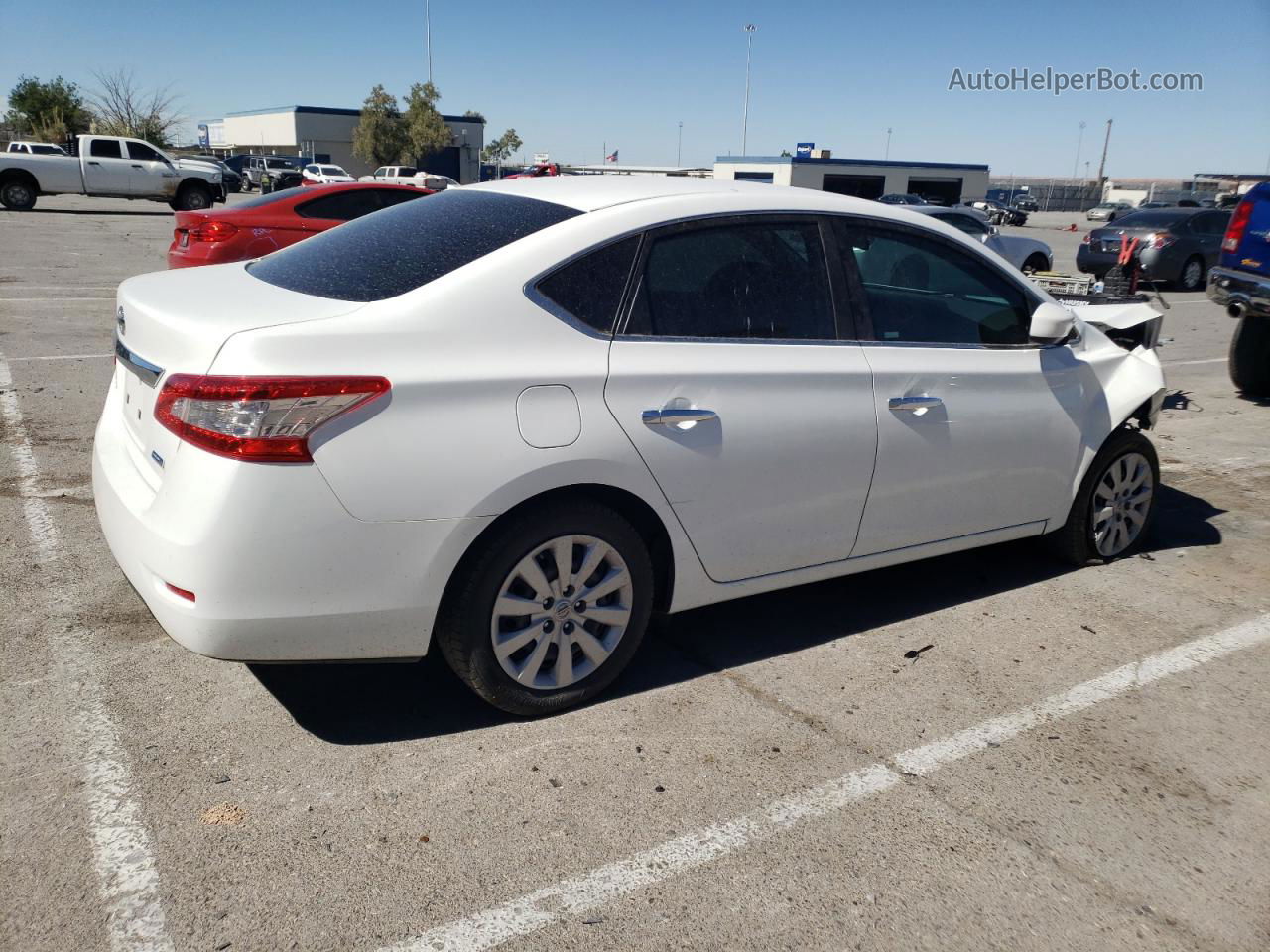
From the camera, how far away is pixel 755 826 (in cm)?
292

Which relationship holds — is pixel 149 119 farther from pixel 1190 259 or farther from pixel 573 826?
pixel 573 826

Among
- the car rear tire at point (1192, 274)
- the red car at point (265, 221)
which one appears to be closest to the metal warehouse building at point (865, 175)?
the car rear tire at point (1192, 274)

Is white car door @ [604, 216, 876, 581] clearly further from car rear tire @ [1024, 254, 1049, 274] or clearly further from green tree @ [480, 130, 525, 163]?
green tree @ [480, 130, 525, 163]

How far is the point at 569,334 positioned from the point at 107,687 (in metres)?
1.95

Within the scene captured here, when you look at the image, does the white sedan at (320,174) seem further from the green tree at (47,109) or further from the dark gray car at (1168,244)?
the dark gray car at (1168,244)

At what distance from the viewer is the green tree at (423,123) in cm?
6888

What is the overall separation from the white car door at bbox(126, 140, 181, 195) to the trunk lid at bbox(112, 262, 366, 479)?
27.7 m

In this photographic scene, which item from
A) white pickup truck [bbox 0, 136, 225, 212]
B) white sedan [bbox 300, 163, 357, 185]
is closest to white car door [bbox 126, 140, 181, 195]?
white pickup truck [bbox 0, 136, 225, 212]

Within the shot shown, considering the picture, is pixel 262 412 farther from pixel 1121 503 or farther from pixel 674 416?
pixel 1121 503

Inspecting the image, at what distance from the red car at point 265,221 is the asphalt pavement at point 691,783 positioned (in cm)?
640

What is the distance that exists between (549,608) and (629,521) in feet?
1.30

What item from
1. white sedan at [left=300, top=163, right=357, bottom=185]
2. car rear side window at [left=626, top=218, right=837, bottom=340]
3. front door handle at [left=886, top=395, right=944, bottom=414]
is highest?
car rear side window at [left=626, top=218, right=837, bottom=340]

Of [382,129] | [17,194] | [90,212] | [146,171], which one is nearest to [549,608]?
[17,194]

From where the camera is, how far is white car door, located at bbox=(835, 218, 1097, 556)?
3.94 meters
